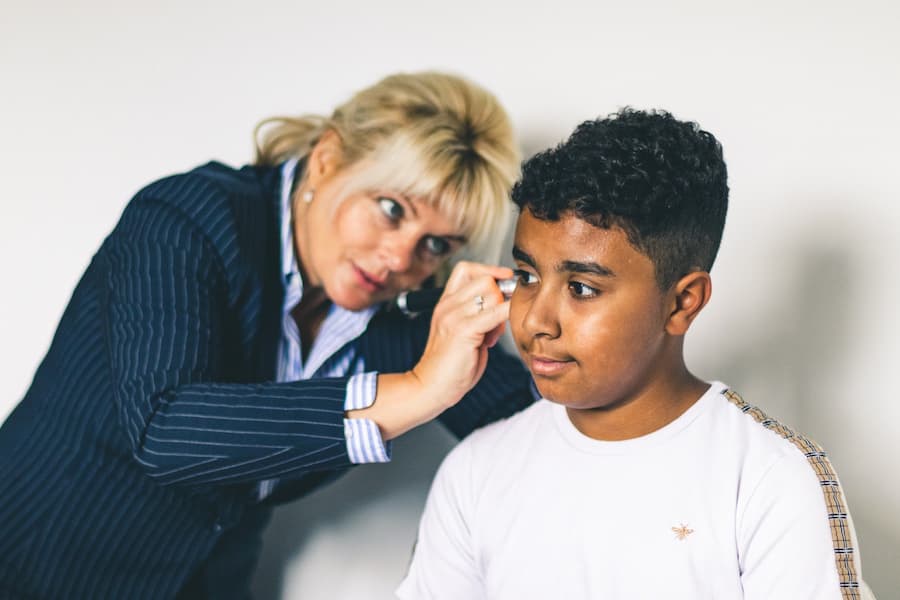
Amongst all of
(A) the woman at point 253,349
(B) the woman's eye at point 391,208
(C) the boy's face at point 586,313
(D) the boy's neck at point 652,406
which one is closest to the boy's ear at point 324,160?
(A) the woman at point 253,349

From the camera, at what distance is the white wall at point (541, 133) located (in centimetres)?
125

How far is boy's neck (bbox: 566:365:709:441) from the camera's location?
42.0 inches

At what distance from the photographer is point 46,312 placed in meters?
1.91

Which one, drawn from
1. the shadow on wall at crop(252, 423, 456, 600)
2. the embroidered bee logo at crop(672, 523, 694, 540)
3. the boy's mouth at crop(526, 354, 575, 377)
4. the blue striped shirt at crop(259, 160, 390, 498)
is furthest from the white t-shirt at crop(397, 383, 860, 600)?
the shadow on wall at crop(252, 423, 456, 600)

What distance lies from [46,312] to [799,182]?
4.84 ft

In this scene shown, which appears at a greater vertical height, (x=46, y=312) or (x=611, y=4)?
(x=611, y=4)

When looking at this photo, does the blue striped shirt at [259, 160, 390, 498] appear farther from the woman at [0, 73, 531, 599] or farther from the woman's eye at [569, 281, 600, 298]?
the woman's eye at [569, 281, 600, 298]

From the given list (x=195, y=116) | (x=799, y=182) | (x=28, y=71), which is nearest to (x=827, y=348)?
(x=799, y=182)

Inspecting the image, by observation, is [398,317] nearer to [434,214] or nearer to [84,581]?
[434,214]

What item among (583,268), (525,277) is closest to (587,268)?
(583,268)

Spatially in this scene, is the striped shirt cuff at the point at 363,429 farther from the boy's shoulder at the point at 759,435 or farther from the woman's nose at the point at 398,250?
the boy's shoulder at the point at 759,435

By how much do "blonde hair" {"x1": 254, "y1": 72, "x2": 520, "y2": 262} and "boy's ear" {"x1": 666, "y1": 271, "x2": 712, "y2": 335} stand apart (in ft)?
1.31

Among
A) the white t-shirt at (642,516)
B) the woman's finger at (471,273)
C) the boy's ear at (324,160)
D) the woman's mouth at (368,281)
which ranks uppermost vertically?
the boy's ear at (324,160)

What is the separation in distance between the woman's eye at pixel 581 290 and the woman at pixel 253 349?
0.39 ft
